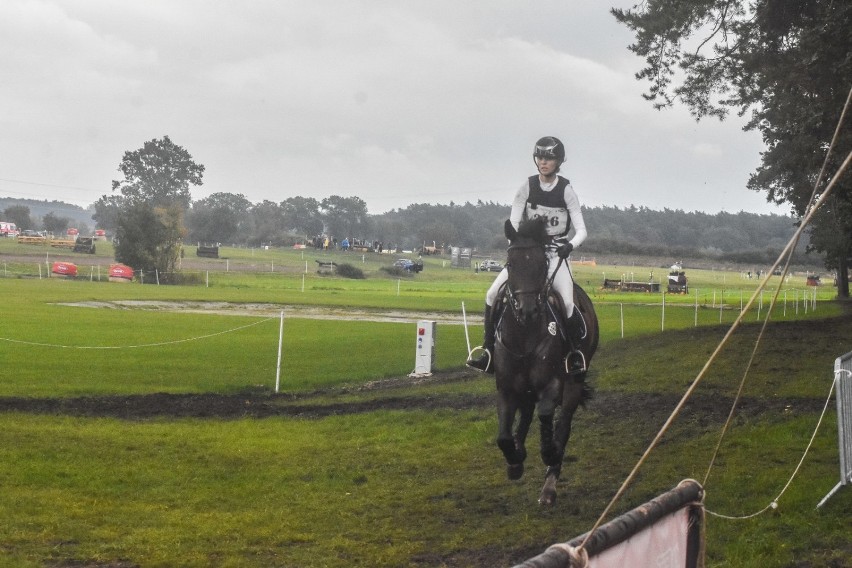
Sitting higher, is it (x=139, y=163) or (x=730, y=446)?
(x=139, y=163)

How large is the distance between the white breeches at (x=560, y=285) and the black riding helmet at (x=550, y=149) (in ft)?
3.28

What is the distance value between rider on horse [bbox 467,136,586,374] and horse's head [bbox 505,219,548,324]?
317mm

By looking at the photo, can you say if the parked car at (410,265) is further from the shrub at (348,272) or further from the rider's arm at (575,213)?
the rider's arm at (575,213)

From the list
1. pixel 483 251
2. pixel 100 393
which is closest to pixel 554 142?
pixel 100 393

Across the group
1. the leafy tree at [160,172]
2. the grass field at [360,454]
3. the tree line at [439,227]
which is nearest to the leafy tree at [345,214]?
the tree line at [439,227]

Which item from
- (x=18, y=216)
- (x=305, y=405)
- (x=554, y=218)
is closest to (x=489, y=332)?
(x=554, y=218)

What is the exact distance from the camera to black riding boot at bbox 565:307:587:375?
10.2 meters

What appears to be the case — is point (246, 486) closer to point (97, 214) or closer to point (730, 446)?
point (730, 446)

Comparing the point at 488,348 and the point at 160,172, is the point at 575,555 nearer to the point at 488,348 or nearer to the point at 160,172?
the point at 488,348

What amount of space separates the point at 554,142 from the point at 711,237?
118 metres

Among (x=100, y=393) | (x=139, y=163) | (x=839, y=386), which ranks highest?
(x=139, y=163)

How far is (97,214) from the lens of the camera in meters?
177

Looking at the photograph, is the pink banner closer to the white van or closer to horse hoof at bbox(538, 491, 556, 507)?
horse hoof at bbox(538, 491, 556, 507)

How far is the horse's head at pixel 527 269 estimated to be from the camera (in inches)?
374
